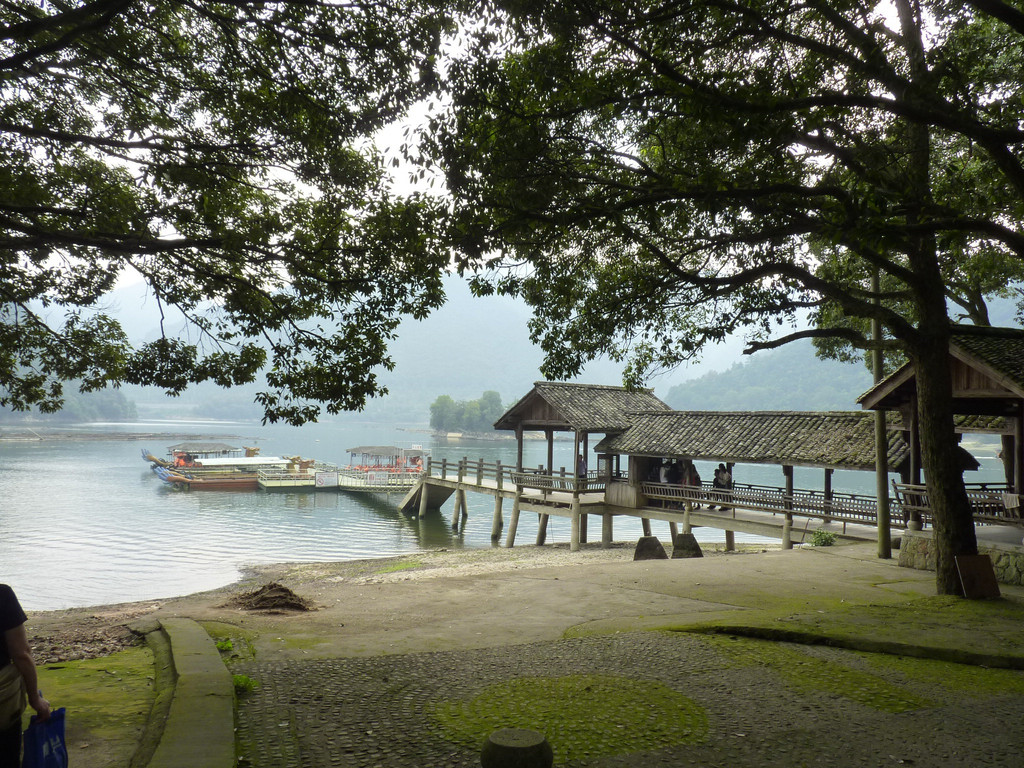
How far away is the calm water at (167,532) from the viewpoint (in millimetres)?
24344

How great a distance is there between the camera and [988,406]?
14828 mm

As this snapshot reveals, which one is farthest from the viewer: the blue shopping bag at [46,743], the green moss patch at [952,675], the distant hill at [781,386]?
the distant hill at [781,386]

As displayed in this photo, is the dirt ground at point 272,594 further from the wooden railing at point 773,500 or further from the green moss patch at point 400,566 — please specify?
the wooden railing at point 773,500

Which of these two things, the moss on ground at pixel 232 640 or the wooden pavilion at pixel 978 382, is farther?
the wooden pavilion at pixel 978 382

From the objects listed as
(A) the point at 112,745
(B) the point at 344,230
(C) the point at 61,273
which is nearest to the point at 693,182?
(B) the point at 344,230

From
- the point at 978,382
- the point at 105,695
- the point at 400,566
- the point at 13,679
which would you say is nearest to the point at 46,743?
the point at 13,679

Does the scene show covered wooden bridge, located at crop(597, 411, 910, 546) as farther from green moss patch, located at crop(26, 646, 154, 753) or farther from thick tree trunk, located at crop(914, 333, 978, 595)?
green moss patch, located at crop(26, 646, 154, 753)

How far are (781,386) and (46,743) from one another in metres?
124

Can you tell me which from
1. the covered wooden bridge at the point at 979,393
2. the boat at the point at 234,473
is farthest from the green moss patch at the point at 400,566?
the boat at the point at 234,473

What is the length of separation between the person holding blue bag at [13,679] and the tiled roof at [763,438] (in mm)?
18031

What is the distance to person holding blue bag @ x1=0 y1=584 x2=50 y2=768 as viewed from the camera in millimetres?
3584

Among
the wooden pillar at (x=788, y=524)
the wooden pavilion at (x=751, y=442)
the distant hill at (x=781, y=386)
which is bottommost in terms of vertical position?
the wooden pillar at (x=788, y=524)

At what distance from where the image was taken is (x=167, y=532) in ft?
113

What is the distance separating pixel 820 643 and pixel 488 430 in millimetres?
116600
